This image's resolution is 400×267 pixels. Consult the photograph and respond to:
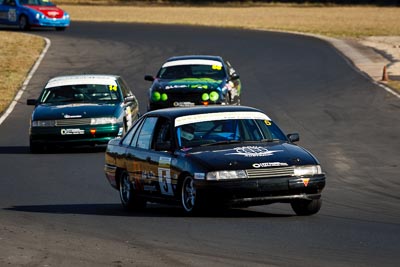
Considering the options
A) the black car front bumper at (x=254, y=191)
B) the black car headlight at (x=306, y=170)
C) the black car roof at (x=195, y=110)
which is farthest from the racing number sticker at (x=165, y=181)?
the black car headlight at (x=306, y=170)

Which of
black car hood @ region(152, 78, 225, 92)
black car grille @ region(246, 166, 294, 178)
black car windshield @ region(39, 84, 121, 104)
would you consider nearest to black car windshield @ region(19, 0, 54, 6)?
black car hood @ region(152, 78, 225, 92)

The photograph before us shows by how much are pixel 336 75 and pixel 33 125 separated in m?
14.9

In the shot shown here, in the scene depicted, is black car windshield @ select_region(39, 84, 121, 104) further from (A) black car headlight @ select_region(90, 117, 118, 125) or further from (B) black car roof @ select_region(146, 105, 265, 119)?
(B) black car roof @ select_region(146, 105, 265, 119)

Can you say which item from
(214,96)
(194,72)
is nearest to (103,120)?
(214,96)

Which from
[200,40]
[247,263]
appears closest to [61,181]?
[247,263]

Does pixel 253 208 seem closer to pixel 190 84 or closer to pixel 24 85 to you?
pixel 190 84

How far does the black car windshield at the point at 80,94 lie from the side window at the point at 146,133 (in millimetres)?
9004

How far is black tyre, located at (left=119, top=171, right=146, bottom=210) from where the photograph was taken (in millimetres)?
15555

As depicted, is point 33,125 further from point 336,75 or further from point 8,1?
point 8,1

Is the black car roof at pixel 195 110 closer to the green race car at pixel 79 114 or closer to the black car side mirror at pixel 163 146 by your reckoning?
the black car side mirror at pixel 163 146

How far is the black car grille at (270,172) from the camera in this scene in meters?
13.6

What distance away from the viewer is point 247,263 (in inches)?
411

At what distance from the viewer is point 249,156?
13.8 meters

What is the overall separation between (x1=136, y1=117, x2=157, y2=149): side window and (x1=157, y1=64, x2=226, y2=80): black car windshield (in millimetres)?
13110
